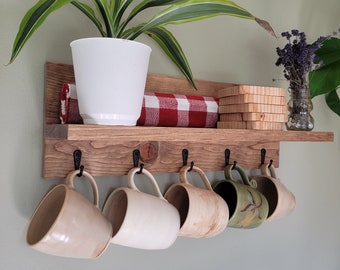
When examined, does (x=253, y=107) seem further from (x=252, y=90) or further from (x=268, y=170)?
(x=268, y=170)

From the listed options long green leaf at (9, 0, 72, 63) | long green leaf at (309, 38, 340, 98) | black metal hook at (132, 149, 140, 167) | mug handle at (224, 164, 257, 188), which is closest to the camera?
long green leaf at (9, 0, 72, 63)

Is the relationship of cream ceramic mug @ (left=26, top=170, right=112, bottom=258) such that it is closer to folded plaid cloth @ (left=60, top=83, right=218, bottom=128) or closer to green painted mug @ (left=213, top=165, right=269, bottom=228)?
folded plaid cloth @ (left=60, top=83, right=218, bottom=128)

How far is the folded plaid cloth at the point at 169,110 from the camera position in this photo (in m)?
0.74

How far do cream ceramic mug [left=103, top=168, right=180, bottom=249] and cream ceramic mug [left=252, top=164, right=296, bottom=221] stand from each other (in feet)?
1.15

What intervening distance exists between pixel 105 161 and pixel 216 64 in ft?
1.36

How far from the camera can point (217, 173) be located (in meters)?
1.00

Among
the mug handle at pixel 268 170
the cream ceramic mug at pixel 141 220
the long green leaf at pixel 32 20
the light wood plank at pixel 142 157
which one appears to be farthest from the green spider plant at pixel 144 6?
the mug handle at pixel 268 170

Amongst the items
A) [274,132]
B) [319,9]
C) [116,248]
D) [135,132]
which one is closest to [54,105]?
[135,132]

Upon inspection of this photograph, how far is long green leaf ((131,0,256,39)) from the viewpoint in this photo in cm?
66

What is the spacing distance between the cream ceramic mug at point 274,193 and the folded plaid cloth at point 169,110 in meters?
0.24

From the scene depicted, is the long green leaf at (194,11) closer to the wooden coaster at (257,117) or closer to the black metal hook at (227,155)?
the wooden coaster at (257,117)

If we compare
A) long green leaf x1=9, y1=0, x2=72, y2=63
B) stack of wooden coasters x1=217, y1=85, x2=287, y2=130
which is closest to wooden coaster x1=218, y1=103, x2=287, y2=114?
stack of wooden coasters x1=217, y1=85, x2=287, y2=130

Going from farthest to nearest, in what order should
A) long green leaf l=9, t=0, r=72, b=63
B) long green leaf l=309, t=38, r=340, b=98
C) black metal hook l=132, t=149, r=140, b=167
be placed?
1. long green leaf l=309, t=38, r=340, b=98
2. black metal hook l=132, t=149, r=140, b=167
3. long green leaf l=9, t=0, r=72, b=63

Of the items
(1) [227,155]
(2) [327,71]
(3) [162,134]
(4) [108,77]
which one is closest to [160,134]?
(3) [162,134]
